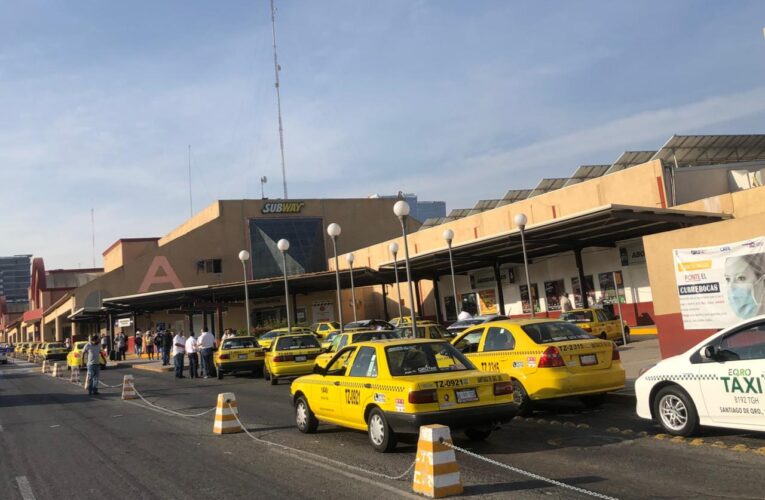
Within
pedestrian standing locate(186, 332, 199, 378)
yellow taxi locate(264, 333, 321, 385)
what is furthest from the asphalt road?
pedestrian standing locate(186, 332, 199, 378)

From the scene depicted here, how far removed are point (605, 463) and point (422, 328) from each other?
1224cm

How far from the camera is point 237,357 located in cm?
2280

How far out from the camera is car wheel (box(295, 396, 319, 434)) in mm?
10195

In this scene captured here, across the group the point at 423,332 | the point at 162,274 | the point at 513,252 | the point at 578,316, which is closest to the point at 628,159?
the point at 513,252

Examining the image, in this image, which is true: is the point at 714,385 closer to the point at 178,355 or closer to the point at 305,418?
the point at 305,418

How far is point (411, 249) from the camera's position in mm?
47000

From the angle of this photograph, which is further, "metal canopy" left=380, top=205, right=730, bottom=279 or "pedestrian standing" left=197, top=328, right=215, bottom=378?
"pedestrian standing" left=197, top=328, right=215, bottom=378

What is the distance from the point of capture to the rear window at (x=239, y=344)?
23163 mm

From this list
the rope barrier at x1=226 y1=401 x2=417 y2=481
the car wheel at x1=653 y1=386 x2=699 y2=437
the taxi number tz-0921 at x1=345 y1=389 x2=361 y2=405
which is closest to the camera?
the rope barrier at x1=226 y1=401 x2=417 y2=481

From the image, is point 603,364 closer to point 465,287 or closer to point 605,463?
point 605,463

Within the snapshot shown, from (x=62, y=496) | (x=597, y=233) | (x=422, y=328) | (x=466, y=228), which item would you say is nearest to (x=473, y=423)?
(x=62, y=496)

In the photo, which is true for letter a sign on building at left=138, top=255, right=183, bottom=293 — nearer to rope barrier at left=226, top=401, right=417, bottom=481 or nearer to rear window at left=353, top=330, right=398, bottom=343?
rear window at left=353, top=330, right=398, bottom=343

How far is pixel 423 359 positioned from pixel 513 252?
951 inches

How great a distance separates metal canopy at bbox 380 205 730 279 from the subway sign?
27.4 meters
